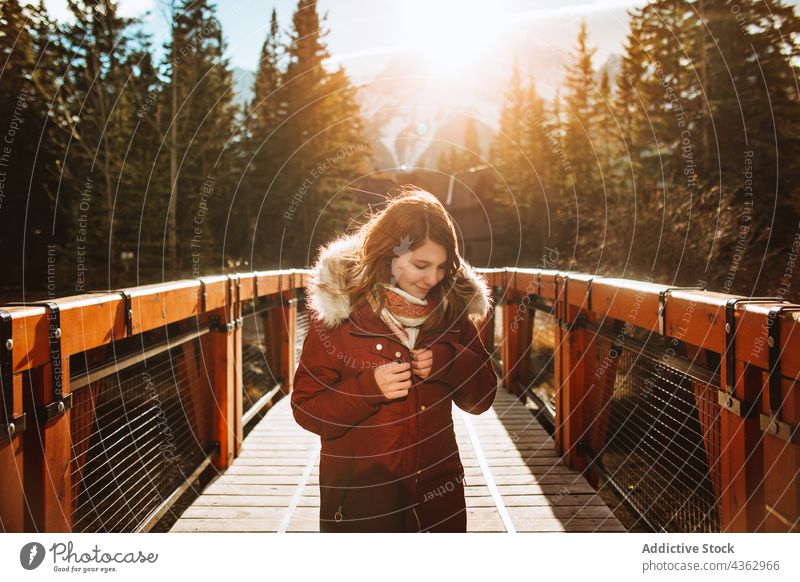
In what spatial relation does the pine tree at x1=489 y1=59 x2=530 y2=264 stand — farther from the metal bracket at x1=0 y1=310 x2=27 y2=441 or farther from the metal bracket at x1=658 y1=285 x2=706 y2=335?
the metal bracket at x1=0 y1=310 x2=27 y2=441

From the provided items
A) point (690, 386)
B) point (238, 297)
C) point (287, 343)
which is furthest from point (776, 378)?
point (287, 343)

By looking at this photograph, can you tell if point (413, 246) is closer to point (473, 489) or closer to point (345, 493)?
point (345, 493)

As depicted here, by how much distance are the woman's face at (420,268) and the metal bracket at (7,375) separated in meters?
1.08

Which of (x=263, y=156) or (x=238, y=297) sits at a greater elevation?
(x=263, y=156)

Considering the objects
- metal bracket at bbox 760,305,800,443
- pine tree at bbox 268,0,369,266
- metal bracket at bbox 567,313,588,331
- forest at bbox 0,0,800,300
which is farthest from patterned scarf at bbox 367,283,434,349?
pine tree at bbox 268,0,369,266

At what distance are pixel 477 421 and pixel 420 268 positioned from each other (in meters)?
2.54

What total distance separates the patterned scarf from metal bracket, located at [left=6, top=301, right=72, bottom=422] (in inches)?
36.3

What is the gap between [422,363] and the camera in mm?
1745

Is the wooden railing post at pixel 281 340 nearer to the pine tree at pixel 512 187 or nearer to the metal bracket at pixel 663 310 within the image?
the metal bracket at pixel 663 310

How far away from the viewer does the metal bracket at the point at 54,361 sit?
1562 millimetres

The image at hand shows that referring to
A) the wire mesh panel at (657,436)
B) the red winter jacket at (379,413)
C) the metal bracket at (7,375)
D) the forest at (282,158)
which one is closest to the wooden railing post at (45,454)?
the metal bracket at (7,375)

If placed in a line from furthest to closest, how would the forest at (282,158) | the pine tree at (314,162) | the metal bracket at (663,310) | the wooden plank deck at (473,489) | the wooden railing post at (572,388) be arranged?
the pine tree at (314,162), the forest at (282,158), the wooden railing post at (572,388), the wooden plank deck at (473,489), the metal bracket at (663,310)

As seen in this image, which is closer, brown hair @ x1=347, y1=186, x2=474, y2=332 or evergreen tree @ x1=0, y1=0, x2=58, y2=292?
brown hair @ x1=347, y1=186, x2=474, y2=332

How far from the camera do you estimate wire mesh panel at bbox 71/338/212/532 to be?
201 cm
